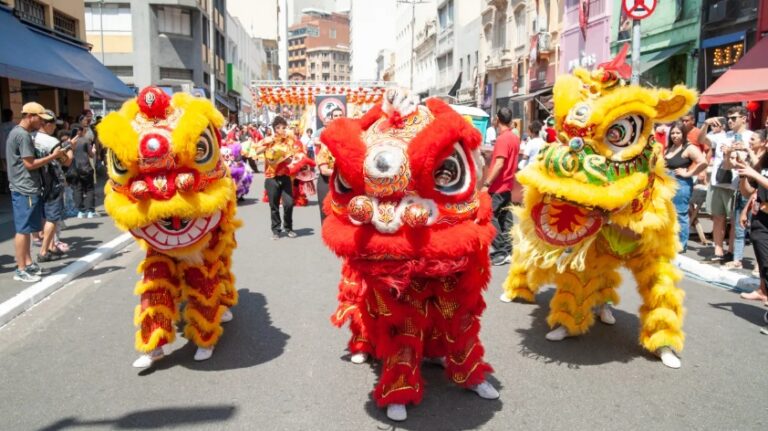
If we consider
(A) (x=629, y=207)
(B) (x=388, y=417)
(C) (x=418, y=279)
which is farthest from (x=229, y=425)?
(A) (x=629, y=207)

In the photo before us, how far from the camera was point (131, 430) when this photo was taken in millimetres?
3523

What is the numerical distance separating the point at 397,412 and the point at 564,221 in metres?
1.88

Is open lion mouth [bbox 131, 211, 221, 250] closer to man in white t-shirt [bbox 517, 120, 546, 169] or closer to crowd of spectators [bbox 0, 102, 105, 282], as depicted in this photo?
crowd of spectators [bbox 0, 102, 105, 282]

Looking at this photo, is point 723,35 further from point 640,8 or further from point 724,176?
point 724,176

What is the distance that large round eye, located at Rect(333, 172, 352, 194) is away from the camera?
3.39m

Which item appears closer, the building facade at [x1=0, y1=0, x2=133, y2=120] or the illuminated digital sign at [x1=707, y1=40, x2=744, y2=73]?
the building facade at [x1=0, y1=0, x2=133, y2=120]

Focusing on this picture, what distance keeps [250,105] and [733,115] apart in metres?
54.4

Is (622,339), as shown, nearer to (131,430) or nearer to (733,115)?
(131,430)

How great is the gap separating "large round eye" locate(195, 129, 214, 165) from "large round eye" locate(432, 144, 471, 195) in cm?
188

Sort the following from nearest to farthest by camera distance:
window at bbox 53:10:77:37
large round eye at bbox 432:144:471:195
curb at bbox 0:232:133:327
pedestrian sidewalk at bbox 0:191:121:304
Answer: large round eye at bbox 432:144:471:195, curb at bbox 0:232:133:327, pedestrian sidewalk at bbox 0:191:121:304, window at bbox 53:10:77:37

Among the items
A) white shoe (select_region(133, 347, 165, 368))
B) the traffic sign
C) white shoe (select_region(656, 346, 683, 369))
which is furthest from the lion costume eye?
the traffic sign

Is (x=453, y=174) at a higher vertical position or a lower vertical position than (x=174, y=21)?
lower

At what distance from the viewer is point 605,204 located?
4031 mm

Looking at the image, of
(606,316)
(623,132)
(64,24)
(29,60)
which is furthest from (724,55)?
(64,24)
